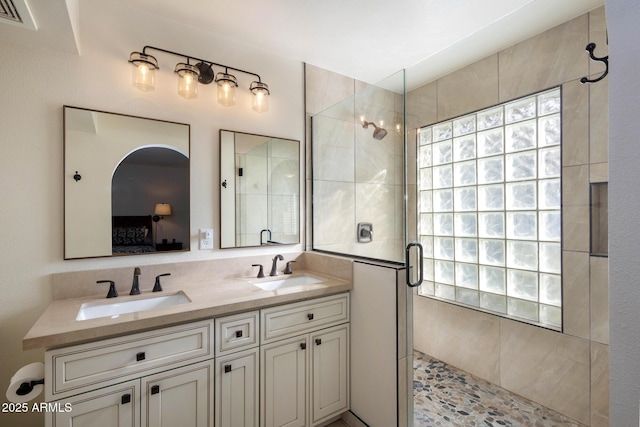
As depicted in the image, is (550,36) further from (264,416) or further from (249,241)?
(264,416)

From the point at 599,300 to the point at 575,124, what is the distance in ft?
3.58

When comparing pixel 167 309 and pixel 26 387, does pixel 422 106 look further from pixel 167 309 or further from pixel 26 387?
pixel 26 387

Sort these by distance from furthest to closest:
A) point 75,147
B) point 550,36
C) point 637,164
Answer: point 550,36, point 75,147, point 637,164

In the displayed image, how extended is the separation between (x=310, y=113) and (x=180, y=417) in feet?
7.36

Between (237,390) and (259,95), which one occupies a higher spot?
(259,95)

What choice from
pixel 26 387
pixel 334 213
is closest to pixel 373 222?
pixel 334 213

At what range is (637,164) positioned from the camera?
0.66 m

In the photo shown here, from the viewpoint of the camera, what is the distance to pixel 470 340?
96.7 inches

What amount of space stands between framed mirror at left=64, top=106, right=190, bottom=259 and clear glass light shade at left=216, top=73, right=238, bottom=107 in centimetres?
32

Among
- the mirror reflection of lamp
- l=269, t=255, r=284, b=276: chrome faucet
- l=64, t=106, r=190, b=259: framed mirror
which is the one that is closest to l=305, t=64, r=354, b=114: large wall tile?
l=64, t=106, r=190, b=259: framed mirror

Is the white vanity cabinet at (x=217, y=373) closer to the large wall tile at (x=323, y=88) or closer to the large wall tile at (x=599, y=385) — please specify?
the large wall tile at (x=599, y=385)

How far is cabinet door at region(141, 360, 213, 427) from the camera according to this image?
1.29 meters

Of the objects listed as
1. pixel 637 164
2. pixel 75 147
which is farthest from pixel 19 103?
pixel 637 164

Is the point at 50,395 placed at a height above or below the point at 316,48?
below
